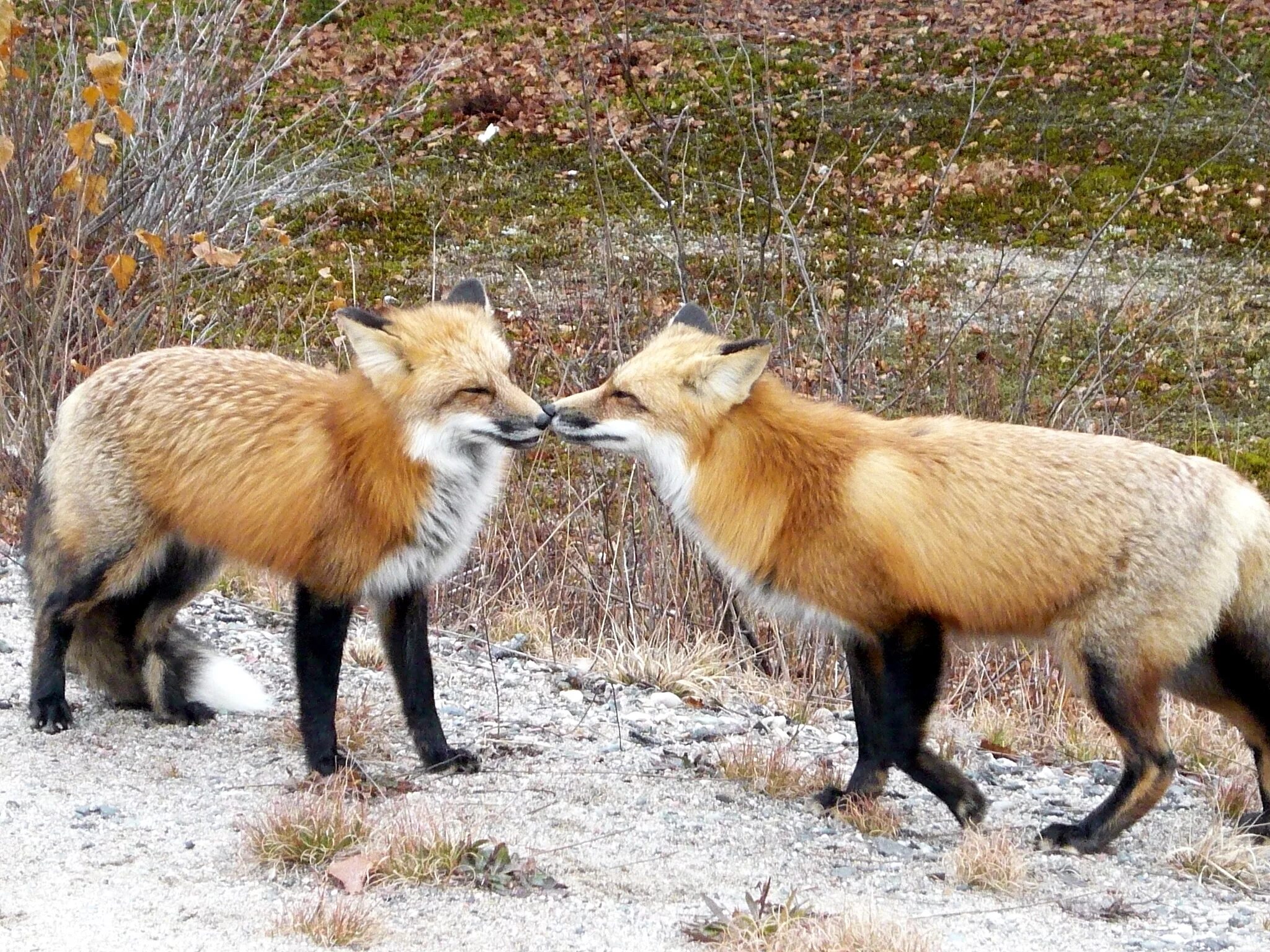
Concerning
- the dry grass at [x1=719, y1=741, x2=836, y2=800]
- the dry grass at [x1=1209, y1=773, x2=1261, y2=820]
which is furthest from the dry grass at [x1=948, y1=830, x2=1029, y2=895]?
the dry grass at [x1=1209, y1=773, x2=1261, y2=820]

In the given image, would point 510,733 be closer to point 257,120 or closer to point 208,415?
point 208,415

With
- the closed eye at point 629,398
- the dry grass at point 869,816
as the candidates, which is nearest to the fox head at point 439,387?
the closed eye at point 629,398

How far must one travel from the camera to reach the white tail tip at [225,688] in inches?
217

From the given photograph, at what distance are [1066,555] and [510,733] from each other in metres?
2.26

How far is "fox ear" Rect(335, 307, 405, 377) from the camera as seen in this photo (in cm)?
476

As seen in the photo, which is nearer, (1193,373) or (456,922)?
(456,922)

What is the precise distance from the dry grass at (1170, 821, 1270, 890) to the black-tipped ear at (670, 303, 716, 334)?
2384 mm

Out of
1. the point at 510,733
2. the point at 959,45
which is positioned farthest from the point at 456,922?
the point at 959,45

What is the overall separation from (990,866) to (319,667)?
2.23 metres

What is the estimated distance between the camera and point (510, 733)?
5.62 meters

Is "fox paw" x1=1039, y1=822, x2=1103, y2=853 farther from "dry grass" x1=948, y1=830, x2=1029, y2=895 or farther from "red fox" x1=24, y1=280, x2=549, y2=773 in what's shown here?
"red fox" x1=24, y1=280, x2=549, y2=773

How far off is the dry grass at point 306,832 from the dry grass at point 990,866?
1755mm

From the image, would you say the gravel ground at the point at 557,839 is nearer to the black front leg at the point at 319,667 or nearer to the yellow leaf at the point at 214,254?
the black front leg at the point at 319,667

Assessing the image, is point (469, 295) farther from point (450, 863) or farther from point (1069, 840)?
point (1069, 840)
